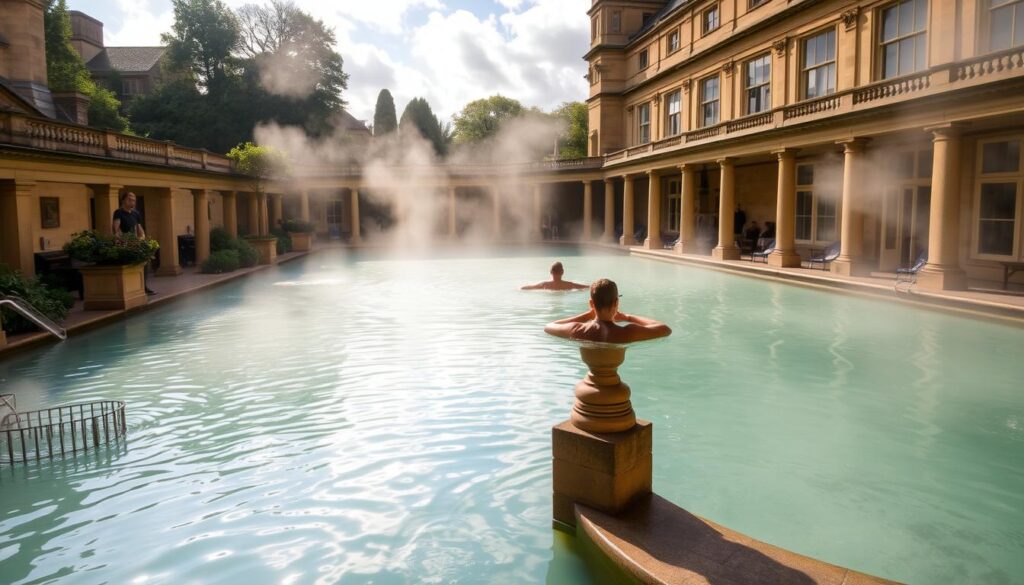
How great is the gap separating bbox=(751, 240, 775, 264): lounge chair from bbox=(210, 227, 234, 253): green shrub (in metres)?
19.9

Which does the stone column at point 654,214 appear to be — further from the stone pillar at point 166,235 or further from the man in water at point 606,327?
the man in water at point 606,327

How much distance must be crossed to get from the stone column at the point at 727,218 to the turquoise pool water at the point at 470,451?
12.4m

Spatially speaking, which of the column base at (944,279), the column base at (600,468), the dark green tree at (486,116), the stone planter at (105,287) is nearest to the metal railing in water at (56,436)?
the column base at (600,468)

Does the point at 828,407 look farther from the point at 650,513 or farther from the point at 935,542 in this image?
the point at 650,513

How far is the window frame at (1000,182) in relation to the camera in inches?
671

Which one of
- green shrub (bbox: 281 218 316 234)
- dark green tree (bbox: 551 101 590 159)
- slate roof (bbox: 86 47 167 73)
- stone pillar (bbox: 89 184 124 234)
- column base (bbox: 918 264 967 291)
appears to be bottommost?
column base (bbox: 918 264 967 291)

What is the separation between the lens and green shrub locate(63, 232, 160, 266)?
48.6 ft

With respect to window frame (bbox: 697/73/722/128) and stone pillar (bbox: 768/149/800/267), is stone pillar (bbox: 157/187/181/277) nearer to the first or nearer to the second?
stone pillar (bbox: 768/149/800/267)

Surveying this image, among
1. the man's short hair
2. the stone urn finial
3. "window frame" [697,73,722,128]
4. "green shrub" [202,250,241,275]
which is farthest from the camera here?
"window frame" [697,73,722,128]

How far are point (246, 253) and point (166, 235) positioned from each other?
12.9 ft

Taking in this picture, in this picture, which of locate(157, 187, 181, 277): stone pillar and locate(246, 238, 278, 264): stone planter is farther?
locate(246, 238, 278, 264): stone planter

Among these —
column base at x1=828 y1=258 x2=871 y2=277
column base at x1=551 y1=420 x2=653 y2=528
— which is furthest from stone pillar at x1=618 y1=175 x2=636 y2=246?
column base at x1=551 y1=420 x2=653 y2=528

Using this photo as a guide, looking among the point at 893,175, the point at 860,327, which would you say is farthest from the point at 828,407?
the point at 893,175

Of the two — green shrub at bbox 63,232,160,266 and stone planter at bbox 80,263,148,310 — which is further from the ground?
green shrub at bbox 63,232,160,266
